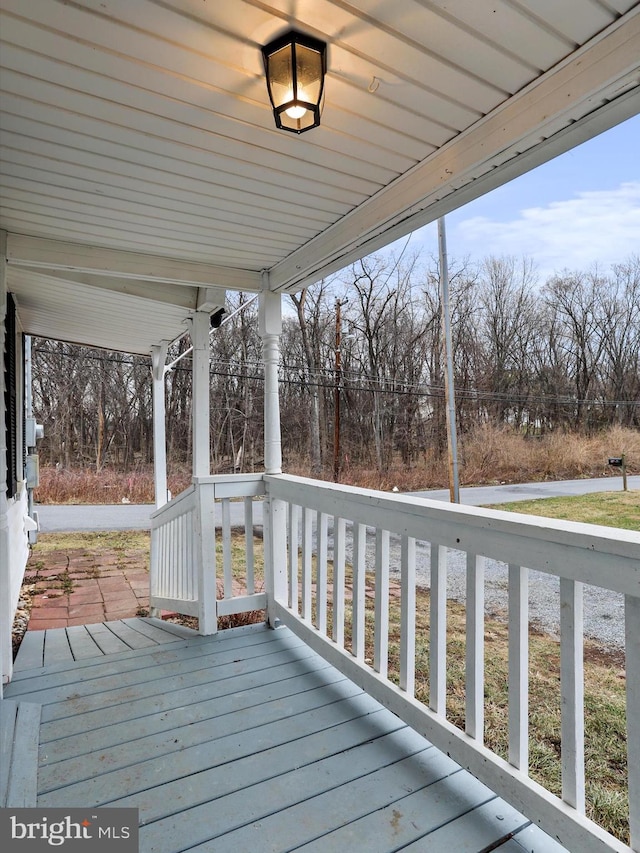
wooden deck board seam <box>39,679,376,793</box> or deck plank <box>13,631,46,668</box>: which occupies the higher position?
wooden deck board seam <box>39,679,376,793</box>

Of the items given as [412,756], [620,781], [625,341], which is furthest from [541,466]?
[412,756]

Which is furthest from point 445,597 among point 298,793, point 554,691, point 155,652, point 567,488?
point 155,652

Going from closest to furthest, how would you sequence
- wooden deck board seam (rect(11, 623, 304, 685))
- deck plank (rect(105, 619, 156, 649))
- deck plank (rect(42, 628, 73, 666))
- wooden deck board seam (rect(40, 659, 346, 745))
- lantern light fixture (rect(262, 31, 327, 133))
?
lantern light fixture (rect(262, 31, 327, 133))
wooden deck board seam (rect(40, 659, 346, 745))
wooden deck board seam (rect(11, 623, 304, 685))
deck plank (rect(42, 628, 73, 666))
deck plank (rect(105, 619, 156, 649))

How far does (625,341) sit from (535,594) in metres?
2.46

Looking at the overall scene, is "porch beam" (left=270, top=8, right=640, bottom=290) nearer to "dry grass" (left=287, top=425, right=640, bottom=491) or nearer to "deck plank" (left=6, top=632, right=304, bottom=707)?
"dry grass" (left=287, top=425, right=640, bottom=491)

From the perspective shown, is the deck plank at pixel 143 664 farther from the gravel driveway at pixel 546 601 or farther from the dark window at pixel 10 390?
the dark window at pixel 10 390

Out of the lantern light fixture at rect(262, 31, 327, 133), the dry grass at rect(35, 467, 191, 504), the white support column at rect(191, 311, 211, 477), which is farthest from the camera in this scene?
the dry grass at rect(35, 467, 191, 504)

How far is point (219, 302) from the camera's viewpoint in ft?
9.99

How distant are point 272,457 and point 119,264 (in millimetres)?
1341


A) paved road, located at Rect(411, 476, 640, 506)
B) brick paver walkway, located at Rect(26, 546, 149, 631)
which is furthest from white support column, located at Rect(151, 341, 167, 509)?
paved road, located at Rect(411, 476, 640, 506)

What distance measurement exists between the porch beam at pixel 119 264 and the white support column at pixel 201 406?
465mm

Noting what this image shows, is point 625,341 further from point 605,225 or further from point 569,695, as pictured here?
point 569,695

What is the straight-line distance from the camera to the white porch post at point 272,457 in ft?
9.05

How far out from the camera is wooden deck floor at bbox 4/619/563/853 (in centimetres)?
132
